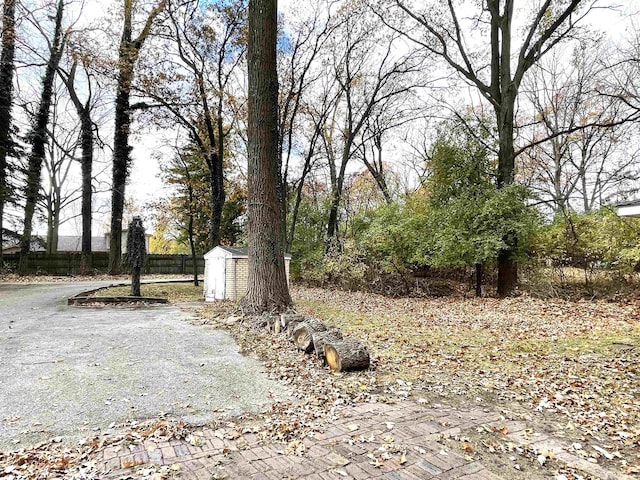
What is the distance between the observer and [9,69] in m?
15.4

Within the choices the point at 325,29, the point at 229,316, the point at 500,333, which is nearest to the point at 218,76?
the point at 325,29

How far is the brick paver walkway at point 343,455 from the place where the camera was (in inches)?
95.0

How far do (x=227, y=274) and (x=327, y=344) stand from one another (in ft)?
22.7

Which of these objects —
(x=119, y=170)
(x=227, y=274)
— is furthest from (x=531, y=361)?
(x=119, y=170)

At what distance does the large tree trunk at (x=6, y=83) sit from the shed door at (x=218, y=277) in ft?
30.9

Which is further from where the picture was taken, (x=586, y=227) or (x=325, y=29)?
(x=325, y=29)

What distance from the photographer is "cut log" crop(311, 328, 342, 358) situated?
190 inches

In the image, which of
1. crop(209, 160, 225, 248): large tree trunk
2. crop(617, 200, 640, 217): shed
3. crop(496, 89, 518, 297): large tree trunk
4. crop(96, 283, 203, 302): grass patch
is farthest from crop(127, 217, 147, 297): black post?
crop(617, 200, 640, 217): shed

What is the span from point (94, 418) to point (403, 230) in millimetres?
10312

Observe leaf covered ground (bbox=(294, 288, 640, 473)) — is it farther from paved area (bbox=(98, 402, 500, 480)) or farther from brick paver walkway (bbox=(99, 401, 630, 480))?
paved area (bbox=(98, 402, 500, 480))

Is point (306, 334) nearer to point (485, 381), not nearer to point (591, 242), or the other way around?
point (485, 381)

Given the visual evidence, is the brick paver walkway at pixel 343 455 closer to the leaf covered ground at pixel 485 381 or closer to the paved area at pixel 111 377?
the leaf covered ground at pixel 485 381

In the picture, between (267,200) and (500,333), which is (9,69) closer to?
(267,200)

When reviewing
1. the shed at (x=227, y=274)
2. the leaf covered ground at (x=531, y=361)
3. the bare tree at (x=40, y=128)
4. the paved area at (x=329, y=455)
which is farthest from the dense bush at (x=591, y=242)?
the bare tree at (x=40, y=128)
